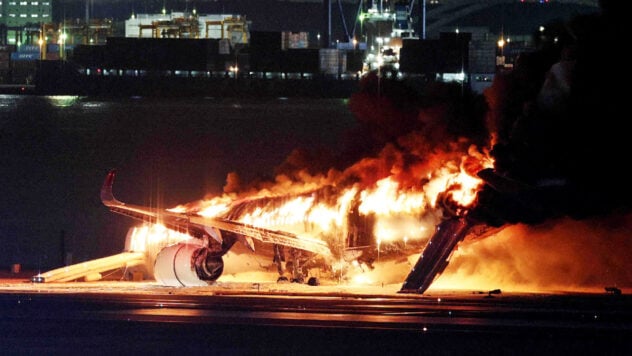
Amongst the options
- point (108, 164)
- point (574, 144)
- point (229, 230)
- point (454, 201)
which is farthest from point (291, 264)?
point (108, 164)

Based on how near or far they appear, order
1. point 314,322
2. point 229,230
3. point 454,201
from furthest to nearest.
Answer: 1. point 229,230
2. point 454,201
3. point 314,322

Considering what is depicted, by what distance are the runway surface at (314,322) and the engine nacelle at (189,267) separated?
207 inches

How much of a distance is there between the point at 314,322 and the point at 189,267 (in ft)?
41.3

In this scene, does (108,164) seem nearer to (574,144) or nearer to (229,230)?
(229,230)

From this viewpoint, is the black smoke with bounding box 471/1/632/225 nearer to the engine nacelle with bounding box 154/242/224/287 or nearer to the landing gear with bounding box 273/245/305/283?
the landing gear with bounding box 273/245/305/283

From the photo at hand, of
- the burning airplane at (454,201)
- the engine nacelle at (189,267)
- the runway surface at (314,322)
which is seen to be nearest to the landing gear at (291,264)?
the burning airplane at (454,201)

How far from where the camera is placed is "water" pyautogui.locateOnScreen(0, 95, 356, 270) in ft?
205

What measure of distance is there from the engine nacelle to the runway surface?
5.27 meters

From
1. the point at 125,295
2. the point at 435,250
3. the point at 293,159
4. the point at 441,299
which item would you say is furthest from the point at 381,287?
the point at 293,159

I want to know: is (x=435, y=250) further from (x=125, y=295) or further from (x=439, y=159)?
(x=125, y=295)

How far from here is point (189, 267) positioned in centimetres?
3344

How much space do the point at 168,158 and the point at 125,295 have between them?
318 feet

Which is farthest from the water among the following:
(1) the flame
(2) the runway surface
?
(2) the runway surface

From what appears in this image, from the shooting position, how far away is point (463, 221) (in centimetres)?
2767
